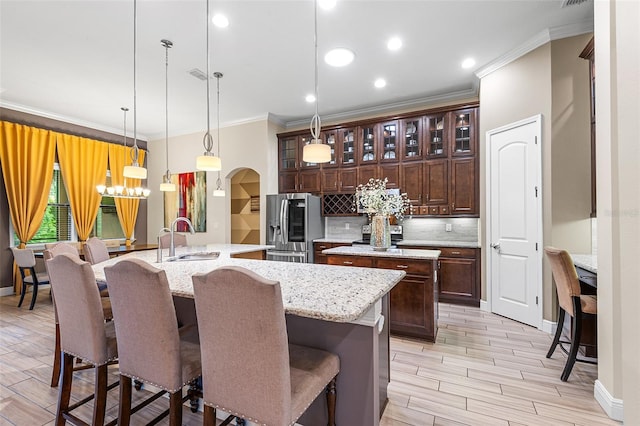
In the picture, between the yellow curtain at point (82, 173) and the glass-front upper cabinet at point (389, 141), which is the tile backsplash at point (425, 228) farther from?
the yellow curtain at point (82, 173)

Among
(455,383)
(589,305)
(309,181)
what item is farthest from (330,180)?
(589,305)

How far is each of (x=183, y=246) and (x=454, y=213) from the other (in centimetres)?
395

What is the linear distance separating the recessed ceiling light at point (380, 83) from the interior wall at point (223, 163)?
7.26 feet

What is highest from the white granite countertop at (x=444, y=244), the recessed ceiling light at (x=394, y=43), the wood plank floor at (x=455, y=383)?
the recessed ceiling light at (x=394, y=43)

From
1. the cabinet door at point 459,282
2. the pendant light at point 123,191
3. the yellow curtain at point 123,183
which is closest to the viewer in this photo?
the cabinet door at point 459,282

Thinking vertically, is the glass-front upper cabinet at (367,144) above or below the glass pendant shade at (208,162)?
above

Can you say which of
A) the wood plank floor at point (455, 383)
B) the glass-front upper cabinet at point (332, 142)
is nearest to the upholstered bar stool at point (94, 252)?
the wood plank floor at point (455, 383)

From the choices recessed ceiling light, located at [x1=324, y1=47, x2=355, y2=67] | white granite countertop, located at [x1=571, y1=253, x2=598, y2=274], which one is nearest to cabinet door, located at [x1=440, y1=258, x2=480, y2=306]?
white granite countertop, located at [x1=571, y1=253, x2=598, y2=274]

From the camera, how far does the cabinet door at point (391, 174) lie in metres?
4.89

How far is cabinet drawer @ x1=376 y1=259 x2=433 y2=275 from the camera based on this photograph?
117 inches

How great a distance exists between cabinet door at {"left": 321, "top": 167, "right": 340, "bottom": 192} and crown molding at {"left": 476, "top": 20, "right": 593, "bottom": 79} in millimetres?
2781

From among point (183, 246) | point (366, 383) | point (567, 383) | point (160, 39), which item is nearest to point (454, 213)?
point (567, 383)

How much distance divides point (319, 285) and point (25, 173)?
5981 millimetres

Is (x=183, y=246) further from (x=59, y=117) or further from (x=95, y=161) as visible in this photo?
(x=59, y=117)
